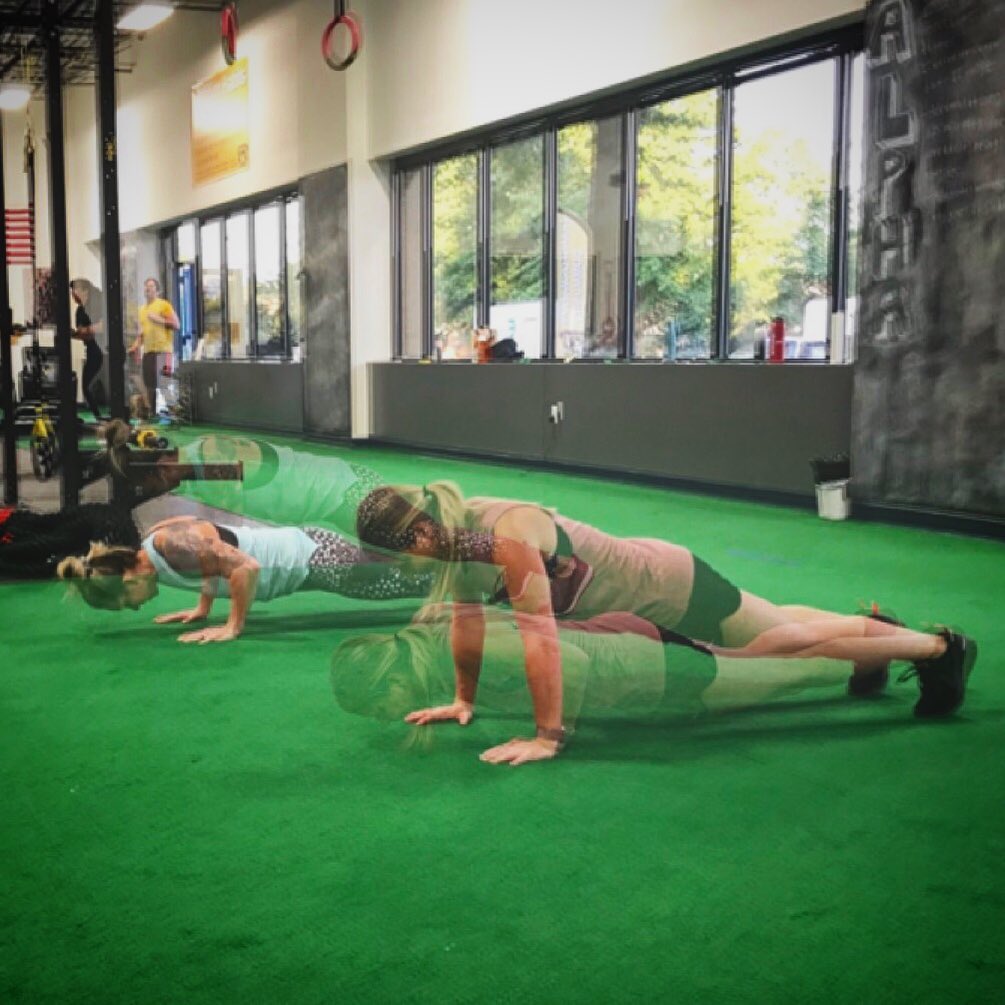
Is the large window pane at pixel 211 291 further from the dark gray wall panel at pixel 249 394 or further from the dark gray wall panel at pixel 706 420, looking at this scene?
the dark gray wall panel at pixel 706 420

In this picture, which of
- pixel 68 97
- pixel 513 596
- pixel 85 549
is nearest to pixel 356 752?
pixel 513 596

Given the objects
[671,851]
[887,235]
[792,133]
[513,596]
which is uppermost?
[792,133]

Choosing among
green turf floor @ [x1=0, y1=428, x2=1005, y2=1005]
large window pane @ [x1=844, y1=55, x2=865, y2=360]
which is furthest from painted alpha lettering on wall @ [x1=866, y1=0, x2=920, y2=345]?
green turf floor @ [x1=0, y1=428, x2=1005, y2=1005]

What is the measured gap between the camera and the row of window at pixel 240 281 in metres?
13.8

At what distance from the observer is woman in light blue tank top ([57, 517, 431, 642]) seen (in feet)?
11.9

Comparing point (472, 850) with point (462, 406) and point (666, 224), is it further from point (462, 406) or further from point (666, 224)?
point (462, 406)

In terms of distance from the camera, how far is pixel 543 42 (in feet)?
29.7

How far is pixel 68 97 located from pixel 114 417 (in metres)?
16.7

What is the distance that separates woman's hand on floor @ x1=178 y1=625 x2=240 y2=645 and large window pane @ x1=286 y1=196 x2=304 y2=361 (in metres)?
9.77

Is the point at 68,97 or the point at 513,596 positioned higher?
the point at 68,97

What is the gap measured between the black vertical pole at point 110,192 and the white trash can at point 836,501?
3870mm

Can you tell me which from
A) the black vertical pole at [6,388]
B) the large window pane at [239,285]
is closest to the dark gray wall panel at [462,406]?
the large window pane at [239,285]

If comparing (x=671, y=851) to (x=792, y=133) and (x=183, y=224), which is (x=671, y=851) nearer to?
(x=792, y=133)

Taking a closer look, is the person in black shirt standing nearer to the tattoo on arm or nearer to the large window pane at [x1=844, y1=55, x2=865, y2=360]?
the large window pane at [x1=844, y1=55, x2=865, y2=360]
